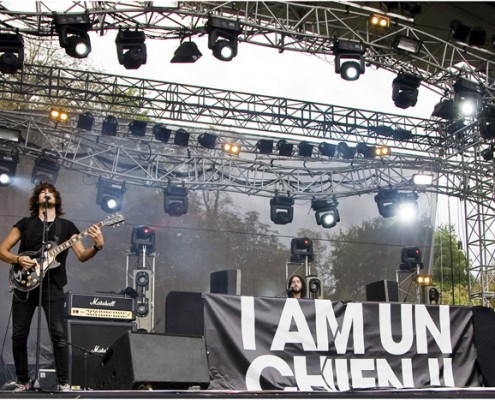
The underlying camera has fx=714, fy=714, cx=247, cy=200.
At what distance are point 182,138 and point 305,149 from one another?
8.40 feet

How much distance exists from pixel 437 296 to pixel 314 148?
430 cm

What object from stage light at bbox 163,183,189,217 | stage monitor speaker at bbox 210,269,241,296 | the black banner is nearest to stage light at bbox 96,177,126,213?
stage light at bbox 163,183,189,217

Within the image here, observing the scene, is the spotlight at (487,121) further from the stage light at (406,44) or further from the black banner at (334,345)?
the black banner at (334,345)

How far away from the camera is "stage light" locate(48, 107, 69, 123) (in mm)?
13180

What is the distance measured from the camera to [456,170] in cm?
1527

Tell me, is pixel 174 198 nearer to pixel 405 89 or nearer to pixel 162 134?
pixel 162 134

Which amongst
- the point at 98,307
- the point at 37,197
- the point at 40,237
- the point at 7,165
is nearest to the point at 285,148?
the point at 7,165

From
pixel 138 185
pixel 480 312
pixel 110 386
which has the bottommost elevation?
pixel 110 386

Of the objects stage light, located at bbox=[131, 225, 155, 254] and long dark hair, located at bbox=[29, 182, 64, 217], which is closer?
long dark hair, located at bbox=[29, 182, 64, 217]

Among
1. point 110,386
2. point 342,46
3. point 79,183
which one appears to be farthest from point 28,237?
point 79,183

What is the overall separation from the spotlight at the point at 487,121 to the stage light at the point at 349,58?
8.97 feet

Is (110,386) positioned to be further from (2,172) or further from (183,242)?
(183,242)

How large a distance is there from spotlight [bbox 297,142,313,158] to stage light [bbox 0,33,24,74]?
6.12 metres

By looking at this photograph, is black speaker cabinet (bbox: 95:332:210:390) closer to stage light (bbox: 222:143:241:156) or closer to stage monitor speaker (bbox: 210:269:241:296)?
stage monitor speaker (bbox: 210:269:241:296)
